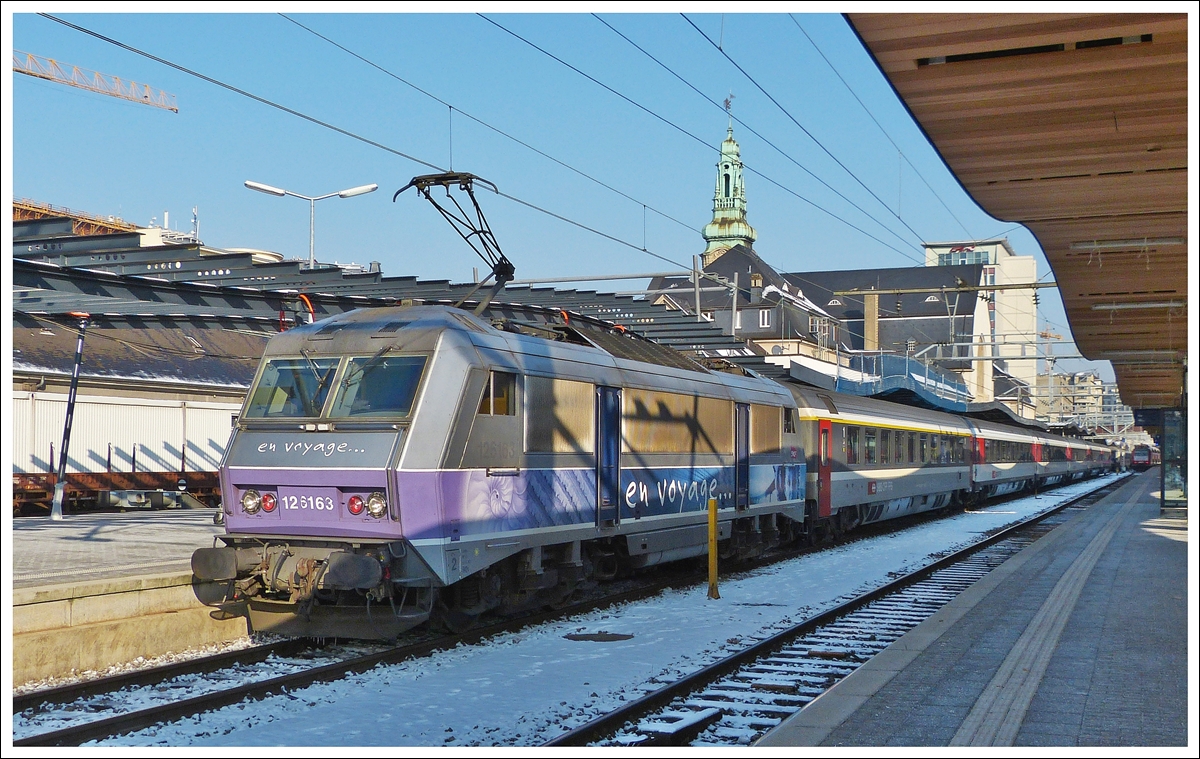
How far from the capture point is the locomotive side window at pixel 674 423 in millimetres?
13977

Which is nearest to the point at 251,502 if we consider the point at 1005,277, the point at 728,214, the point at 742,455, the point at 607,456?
the point at 607,456

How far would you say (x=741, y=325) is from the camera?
3206 inches

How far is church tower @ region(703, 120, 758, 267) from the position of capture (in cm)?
11606

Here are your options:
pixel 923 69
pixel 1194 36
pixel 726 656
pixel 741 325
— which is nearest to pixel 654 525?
pixel 726 656

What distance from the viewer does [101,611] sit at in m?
10.2

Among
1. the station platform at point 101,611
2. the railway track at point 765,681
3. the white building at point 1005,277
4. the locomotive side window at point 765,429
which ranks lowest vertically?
the railway track at point 765,681

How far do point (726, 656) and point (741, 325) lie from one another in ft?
235

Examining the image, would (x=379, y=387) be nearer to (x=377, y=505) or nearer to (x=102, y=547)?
(x=377, y=505)

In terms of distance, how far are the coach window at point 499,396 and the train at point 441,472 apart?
2 cm

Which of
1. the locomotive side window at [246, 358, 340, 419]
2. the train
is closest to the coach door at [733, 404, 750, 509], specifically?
the train

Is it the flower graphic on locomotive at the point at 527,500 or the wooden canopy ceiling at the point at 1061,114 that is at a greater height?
the wooden canopy ceiling at the point at 1061,114

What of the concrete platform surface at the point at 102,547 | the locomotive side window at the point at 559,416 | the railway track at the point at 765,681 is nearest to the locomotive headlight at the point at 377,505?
the locomotive side window at the point at 559,416

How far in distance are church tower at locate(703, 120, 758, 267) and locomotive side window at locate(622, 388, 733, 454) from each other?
9931 centimetres

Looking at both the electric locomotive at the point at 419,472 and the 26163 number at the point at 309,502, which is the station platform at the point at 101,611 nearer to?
the electric locomotive at the point at 419,472
